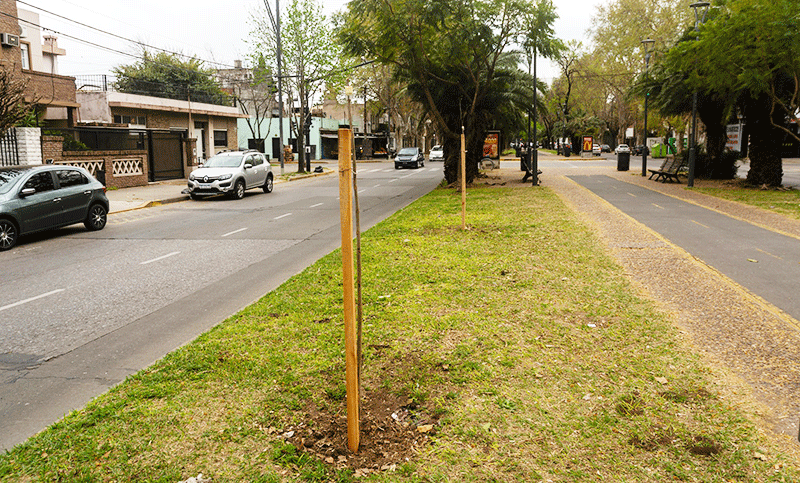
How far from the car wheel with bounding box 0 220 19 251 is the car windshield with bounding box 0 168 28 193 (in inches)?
29.4

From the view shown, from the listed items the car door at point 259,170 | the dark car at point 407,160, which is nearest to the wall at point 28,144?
the car door at point 259,170

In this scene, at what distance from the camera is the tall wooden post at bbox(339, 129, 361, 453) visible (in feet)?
11.7

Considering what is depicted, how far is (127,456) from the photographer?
378 centimetres

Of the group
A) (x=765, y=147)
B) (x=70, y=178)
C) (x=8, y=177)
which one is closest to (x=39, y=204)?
(x=8, y=177)

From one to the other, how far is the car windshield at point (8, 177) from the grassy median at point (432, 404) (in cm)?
868

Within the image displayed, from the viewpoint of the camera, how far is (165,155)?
98.3ft

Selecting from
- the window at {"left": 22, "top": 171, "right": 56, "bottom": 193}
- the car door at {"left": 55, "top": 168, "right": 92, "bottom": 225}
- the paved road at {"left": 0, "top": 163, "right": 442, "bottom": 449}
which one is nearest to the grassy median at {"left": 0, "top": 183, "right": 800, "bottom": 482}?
the paved road at {"left": 0, "top": 163, "right": 442, "bottom": 449}

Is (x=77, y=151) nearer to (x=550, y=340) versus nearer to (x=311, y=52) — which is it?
(x=311, y=52)

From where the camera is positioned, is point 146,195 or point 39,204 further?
point 146,195

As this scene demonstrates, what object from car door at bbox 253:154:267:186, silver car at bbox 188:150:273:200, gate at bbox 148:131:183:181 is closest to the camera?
silver car at bbox 188:150:273:200

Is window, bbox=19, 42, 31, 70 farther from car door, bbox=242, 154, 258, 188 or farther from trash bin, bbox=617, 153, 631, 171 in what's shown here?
trash bin, bbox=617, 153, 631, 171

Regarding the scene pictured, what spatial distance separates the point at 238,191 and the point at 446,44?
9351mm

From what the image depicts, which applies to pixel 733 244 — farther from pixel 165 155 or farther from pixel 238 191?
pixel 165 155

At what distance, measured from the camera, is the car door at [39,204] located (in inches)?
509
